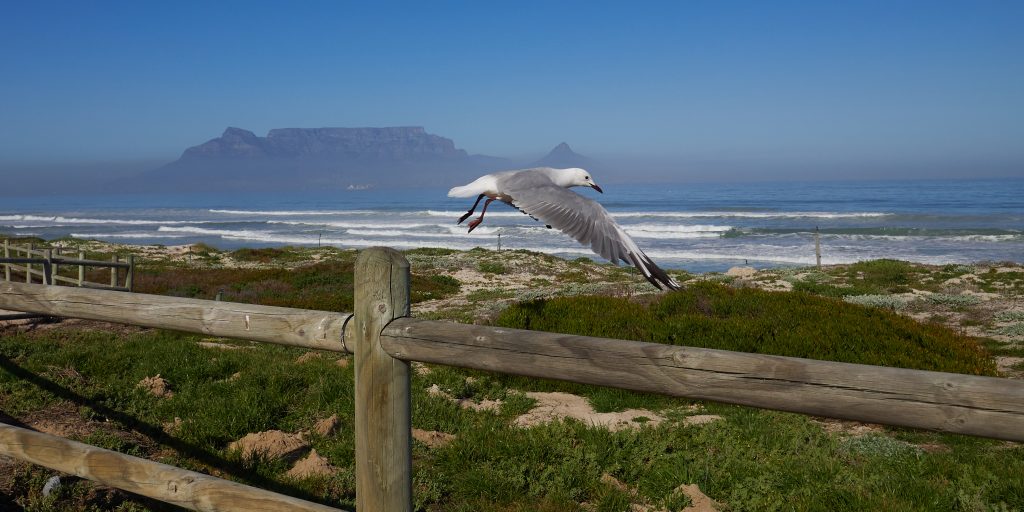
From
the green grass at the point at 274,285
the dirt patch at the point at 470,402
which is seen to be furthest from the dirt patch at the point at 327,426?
the green grass at the point at 274,285

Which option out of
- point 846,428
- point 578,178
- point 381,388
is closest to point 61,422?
point 381,388

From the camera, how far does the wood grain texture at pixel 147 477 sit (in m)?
2.75

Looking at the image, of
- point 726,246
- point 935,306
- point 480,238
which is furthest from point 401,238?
point 935,306

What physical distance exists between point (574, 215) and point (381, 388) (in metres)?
2.90

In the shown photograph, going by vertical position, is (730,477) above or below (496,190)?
below

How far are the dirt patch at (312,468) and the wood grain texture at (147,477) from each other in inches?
71.6

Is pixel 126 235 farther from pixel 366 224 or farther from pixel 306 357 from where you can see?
pixel 306 357

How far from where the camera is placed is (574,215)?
532 centimetres

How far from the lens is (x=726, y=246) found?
1721 inches

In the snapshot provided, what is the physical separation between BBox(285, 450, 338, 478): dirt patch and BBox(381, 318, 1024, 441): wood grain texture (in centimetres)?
271

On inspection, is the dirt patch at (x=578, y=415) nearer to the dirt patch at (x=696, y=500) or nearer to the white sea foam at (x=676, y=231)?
the dirt patch at (x=696, y=500)

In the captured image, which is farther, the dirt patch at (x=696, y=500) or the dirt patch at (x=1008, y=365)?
the dirt patch at (x=1008, y=365)

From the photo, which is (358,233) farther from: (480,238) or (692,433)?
(692,433)

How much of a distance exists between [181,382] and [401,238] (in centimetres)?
4753
